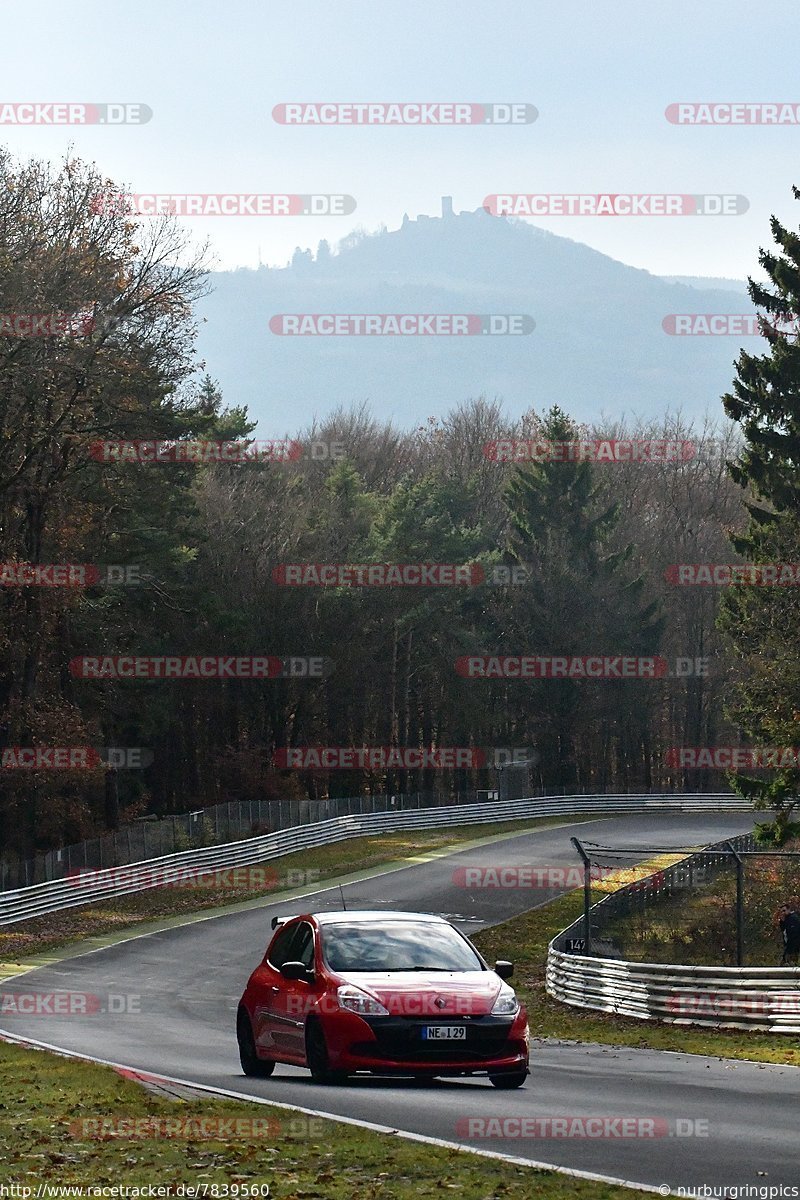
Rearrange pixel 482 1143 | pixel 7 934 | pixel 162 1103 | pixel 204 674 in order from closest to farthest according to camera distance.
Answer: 1. pixel 482 1143
2. pixel 162 1103
3. pixel 7 934
4. pixel 204 674

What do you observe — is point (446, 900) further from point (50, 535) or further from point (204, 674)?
point (204, 674)

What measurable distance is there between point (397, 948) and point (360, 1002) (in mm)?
1270

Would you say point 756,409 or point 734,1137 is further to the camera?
point 756,409

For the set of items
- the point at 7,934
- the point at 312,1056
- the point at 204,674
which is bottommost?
the point at 7,934

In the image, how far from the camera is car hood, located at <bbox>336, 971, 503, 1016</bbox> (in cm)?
1330

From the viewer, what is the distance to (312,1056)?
13.8m

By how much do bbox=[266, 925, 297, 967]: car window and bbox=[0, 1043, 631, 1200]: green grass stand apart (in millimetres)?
2442

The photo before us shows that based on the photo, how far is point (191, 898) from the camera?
1743 inches

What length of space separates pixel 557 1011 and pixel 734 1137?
52.4 ft

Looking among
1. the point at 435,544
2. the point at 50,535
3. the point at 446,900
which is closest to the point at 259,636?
the point at 435,544

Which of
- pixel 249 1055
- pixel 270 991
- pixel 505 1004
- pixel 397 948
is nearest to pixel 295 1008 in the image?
pixel 270 991

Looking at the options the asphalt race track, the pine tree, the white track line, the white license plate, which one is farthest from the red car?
the pine tree

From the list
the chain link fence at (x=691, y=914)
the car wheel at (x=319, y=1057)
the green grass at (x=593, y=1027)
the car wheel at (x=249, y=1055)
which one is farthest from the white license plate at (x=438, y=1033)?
the chain link fence at (x=691, y=914)

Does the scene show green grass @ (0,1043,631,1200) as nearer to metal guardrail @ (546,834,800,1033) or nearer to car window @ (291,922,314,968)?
car window @ (291,922,314,968)
